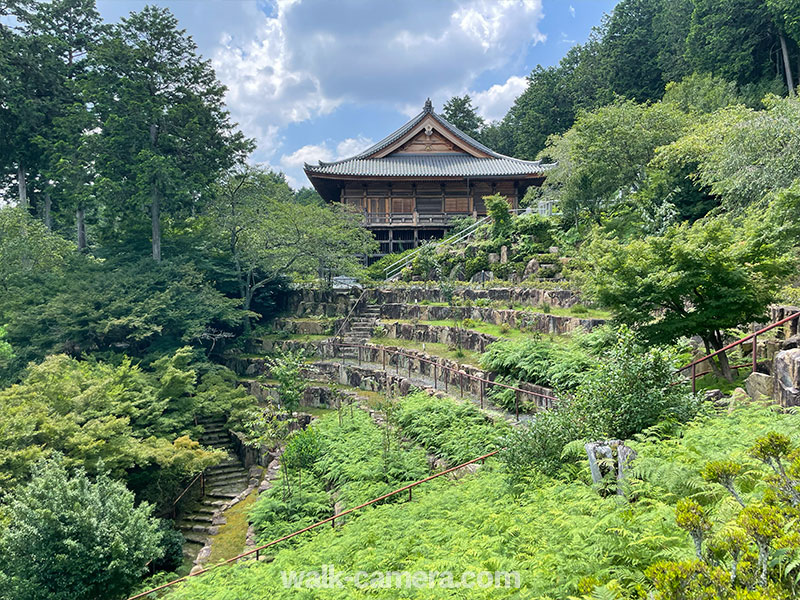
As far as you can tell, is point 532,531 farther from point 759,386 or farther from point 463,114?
point 463,114

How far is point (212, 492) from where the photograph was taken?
16.4 meters

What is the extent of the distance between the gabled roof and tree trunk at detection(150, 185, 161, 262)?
1207 cm

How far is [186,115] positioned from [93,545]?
21076 millimetres

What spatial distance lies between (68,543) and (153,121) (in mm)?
20434

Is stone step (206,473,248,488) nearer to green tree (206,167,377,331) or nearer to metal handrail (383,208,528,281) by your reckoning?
green tree (206,167,377,331)

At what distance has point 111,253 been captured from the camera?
25125 mm

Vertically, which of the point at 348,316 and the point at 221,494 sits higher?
the point at 348,316

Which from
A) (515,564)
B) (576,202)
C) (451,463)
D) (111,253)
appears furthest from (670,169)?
(111,253)

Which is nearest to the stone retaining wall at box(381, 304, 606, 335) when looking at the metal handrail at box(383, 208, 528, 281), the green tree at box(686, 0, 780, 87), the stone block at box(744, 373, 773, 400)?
the metal handrail at box(383, 208, 528, 281)

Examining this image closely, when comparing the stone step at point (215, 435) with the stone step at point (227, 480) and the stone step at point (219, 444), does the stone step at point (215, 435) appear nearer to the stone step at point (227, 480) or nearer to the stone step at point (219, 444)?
the stone step at point (219, 444)

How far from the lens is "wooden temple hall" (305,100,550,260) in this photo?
3338 cm

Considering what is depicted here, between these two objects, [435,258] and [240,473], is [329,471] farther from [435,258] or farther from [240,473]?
[435,258]

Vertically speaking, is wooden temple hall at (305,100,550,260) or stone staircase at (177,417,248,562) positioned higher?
wooden temple hall at (305,100,550,260)

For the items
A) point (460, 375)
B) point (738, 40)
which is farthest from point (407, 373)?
point (738, 40)
